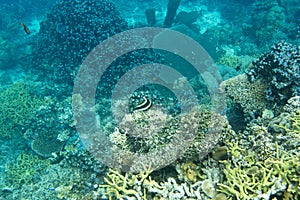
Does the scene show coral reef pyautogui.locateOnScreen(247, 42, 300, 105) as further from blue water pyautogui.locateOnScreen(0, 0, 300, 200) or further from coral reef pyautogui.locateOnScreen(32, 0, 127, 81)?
coral reef pyautogui.locateOnScreen(32, 0, 127, 81)

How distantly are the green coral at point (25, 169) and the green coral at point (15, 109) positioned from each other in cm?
135

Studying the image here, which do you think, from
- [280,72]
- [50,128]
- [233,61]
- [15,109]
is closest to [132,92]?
[50,128]

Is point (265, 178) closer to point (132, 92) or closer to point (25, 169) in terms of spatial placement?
point (132, 92)

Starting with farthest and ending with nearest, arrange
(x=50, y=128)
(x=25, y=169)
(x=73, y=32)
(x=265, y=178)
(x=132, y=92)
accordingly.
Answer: (x=73, y=32) < (x=50, y=128) < (x=132, y=92) < (x=25, y=169) < (x=265, y=178)

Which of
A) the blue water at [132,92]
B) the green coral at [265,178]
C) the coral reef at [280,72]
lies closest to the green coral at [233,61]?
the blue water at [132,92]

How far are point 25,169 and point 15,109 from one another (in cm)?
229

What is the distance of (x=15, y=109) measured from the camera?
7469 millimetres

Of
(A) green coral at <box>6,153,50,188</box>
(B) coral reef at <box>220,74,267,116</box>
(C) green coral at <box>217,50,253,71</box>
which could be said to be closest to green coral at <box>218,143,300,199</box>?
A: (B) coral reef at <box>220,74,267,116</box>

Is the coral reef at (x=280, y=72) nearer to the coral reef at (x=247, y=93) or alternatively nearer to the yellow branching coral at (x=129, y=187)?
the coral reef at (x=247, y=93)

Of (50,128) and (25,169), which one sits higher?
(50,128)

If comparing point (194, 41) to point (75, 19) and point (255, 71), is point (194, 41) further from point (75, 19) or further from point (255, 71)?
point (255, 71)

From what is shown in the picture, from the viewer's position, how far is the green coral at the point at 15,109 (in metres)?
7.29

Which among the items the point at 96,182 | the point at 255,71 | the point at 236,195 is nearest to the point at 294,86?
the point at 255,71

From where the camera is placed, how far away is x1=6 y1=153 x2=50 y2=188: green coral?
5.80 meters
